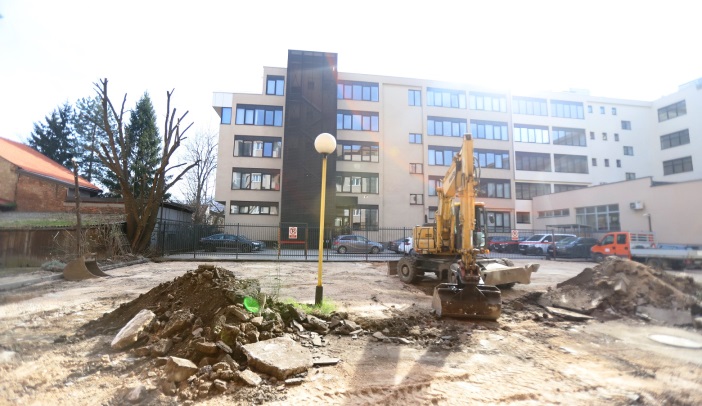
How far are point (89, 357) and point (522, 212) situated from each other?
4268 centimetres

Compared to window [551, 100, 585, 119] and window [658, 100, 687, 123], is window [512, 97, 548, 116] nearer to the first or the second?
window [551, 100, 585, 119]

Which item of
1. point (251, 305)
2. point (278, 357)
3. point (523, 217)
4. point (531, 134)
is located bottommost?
point (278, 357)

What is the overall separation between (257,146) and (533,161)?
33578 mm

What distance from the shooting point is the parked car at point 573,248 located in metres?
23.1

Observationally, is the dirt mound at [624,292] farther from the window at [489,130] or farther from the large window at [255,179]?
the window at [489,130]

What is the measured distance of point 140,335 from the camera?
179 inches

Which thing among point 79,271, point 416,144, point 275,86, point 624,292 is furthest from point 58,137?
point 624,292

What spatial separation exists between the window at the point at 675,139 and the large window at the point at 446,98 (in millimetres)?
25987

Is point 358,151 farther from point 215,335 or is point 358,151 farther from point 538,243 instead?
point 215,335

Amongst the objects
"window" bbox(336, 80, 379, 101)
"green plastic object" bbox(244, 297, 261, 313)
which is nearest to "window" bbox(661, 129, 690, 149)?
"window" bbox(336, 80, 379, 101)

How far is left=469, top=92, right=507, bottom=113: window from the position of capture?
126ft

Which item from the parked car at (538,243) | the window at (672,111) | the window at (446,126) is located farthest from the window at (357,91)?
the window at (672,111)

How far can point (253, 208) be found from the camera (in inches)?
1292

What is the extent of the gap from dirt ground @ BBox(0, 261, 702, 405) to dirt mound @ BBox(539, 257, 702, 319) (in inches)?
23.2
